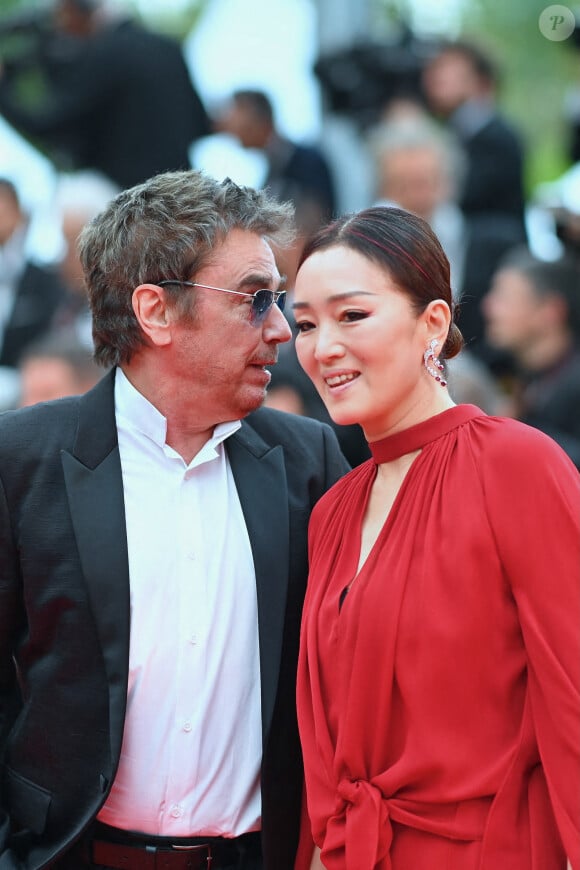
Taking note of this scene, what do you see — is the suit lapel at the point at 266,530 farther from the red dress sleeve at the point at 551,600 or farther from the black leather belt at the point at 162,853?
the red dress sleeve at the point at 551,600

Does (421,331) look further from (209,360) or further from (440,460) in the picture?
(209,360)

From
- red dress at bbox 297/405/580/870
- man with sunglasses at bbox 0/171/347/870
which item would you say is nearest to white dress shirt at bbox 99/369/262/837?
man with sunglasses at bbox 0/171/347/870

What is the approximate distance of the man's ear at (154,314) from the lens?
334 cm

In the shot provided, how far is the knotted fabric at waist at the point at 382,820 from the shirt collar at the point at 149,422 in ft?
3.21

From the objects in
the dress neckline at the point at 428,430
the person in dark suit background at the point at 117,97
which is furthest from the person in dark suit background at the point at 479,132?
the dress neckline at the point at 428,430

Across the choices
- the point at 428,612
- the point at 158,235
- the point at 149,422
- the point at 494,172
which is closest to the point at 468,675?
the point at 428,612

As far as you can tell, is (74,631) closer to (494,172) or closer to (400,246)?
(400,246)

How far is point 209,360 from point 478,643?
110 cm

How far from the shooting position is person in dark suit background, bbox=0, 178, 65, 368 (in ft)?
25.3

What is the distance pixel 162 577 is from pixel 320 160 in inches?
209

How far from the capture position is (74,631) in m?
3.10

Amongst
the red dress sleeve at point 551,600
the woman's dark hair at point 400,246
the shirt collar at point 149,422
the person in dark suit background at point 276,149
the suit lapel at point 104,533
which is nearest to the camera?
the red dress sleeve at point 551,600

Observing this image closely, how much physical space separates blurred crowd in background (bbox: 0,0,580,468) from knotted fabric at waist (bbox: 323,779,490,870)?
3660 millimetres

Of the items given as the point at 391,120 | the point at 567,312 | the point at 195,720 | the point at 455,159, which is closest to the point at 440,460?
the point at 195,720
